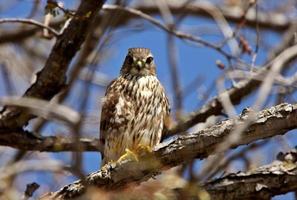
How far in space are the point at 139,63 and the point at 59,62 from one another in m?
1.25

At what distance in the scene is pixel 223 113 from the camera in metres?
6.15

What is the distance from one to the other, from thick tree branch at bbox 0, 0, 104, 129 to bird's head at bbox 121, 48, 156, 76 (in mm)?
1121

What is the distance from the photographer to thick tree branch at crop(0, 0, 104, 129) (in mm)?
5234

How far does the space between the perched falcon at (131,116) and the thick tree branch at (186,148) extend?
3.10 feet

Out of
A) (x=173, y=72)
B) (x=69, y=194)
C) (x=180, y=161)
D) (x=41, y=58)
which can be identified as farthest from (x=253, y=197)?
(x=41, y=58)

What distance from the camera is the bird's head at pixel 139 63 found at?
6.54 m

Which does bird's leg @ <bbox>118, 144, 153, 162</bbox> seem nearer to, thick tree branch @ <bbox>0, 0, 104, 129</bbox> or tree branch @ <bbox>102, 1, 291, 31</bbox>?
thick tree branch @ <bbox>0, 0, 104, 129</bbox>

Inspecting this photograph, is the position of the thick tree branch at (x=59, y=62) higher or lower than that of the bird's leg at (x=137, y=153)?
higher

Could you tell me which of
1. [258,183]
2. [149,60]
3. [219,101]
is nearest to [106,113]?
[149,60]

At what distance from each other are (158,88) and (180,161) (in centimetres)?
177

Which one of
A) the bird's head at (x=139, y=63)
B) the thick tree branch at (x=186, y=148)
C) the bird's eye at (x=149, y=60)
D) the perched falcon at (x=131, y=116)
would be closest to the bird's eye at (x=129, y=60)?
the bird's head at (x=139, y=63)

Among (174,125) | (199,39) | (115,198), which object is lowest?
(115,198)

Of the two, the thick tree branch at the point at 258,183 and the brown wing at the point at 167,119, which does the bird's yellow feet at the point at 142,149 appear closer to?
the brown wing at the point at 167,119

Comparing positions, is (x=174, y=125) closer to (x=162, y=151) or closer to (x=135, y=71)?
(x=135, y=71)
